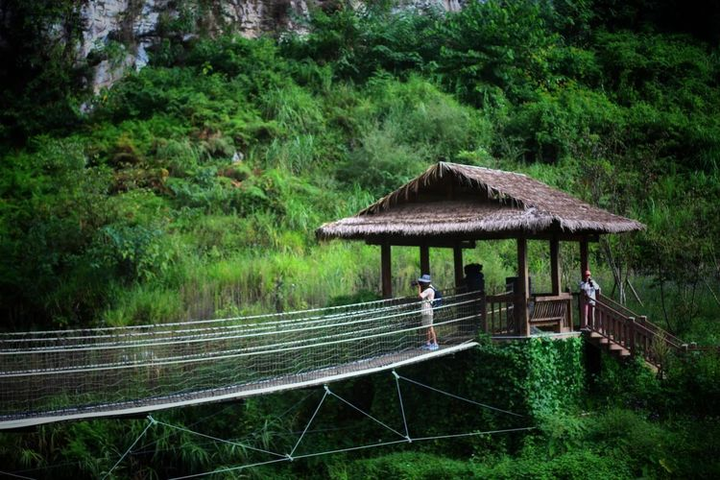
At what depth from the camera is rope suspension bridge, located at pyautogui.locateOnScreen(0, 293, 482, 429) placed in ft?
27.2

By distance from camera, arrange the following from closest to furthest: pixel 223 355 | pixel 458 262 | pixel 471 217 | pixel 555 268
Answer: pixel 223 355, pixel 471 217, pixel 555 268, pixel 458 262

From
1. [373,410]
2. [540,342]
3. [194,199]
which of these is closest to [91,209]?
[194,199]

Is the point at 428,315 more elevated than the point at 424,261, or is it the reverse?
the point at 424,261

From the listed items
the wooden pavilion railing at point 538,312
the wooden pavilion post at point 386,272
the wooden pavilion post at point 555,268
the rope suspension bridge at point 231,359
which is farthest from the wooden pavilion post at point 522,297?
the wooden pavilion post at point 386,272

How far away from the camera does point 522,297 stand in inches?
389

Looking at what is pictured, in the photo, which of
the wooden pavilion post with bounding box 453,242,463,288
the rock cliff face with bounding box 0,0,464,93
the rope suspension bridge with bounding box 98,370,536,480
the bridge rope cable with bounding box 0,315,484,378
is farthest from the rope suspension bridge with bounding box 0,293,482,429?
the rock cliff face with bounding box 0,0,464,93

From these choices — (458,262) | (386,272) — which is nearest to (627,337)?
(458,262)

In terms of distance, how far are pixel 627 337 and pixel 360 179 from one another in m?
8.69

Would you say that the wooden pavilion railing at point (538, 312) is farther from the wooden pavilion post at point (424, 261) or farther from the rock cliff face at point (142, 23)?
the rock cliff face at point (142, 23)

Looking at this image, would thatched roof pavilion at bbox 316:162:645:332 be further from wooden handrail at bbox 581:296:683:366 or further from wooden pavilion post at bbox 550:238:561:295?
wooden handrail at bbox 581:296:683:366

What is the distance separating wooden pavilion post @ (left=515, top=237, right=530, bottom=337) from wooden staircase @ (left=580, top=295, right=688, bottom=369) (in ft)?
3.89

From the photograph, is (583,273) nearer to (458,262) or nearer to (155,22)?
(458,262)

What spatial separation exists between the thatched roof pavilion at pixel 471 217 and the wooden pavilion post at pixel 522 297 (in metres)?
0.01

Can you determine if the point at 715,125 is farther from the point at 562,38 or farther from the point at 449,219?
the point at 449,219
